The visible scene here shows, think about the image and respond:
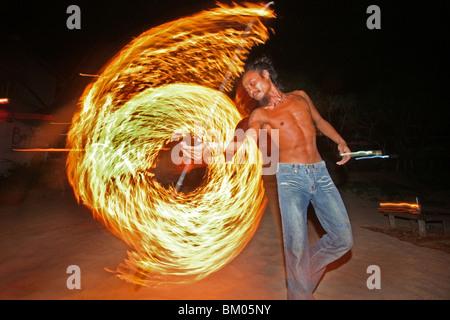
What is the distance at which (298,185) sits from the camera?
264 centimetres


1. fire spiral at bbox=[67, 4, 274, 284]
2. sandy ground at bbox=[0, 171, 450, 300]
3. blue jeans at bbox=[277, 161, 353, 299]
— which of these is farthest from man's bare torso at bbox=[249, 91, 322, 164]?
fire spiral at bbox=[67, 4, 274, 284]

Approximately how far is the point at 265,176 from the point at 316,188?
958cm

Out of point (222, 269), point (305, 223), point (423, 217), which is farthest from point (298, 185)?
point (423, 217)

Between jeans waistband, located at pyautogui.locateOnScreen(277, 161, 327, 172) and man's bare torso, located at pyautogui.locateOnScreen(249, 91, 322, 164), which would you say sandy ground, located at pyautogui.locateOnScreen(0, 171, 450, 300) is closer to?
jeans waistband, located at pyautogui.locateOnScreen(277, 161, 327, 172)

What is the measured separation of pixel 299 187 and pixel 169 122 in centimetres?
526

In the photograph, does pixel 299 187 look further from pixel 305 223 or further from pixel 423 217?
pixel 423 217

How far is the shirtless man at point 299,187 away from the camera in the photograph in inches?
99.7

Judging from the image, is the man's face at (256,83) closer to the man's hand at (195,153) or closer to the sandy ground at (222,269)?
the man's hand at (195,153)

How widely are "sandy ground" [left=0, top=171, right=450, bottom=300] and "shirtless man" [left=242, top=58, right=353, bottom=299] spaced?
56 cm

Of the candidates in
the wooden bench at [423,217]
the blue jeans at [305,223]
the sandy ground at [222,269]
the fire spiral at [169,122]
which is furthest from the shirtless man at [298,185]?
the wooden bench at [423,217]

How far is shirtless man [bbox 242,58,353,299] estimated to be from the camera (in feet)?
8.30

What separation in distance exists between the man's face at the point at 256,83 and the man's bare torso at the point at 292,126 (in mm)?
191

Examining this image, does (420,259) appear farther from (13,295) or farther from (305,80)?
(305,80)

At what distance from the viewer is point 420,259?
3.98 metres
